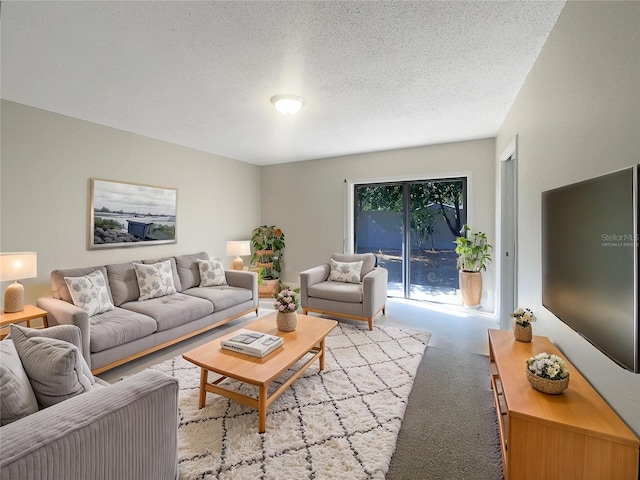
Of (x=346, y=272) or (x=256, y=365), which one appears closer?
(x=256, y=365)

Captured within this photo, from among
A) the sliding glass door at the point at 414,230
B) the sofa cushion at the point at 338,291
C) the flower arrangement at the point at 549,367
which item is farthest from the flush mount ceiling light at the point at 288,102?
the sliding glass door at the point at 414,230

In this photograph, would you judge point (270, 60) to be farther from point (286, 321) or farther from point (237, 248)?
point (237, 248)

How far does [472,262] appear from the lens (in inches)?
167

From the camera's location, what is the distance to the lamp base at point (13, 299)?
252 cm

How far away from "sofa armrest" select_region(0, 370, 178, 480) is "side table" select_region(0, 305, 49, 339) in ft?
6.40

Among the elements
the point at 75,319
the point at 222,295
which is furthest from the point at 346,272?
the point at 75,319

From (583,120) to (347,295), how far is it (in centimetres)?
279

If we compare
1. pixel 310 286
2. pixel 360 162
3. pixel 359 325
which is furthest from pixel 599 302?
pixel 360 162

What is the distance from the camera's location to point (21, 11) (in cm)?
166

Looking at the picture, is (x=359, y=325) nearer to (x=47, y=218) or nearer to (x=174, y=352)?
(x=174, y=352)

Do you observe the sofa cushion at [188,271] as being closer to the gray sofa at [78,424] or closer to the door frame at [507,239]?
the gray sofa at [78,424]

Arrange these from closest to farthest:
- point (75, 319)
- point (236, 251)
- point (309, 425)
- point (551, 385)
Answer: point (551, 385) → point (309, 425) → point (75, 319) → point (236, 251)

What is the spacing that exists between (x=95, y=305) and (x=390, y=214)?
14.2 feet

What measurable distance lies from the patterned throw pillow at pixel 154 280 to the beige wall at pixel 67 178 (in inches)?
19.5
